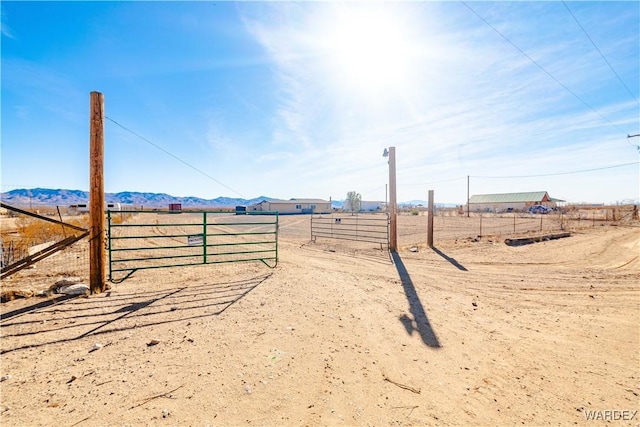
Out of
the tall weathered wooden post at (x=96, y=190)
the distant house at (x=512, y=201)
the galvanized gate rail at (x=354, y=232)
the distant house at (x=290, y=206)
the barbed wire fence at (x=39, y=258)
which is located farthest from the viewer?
the distant house at (x=290, y=206)

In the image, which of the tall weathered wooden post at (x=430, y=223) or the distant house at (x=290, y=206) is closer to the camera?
the tall weathered wooden post at (x=430, y=223)

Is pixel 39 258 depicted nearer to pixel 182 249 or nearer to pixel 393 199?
pixel 182 249

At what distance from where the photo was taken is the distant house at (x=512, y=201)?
246 ft

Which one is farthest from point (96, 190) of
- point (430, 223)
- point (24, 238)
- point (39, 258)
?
Answer: point (430, 223)

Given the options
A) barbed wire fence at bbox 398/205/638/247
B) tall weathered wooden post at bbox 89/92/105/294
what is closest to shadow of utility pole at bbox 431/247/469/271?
barbed wire fence at bbox 398/205/638/247

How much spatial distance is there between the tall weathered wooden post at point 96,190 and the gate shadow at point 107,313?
517mm

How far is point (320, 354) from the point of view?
384 cm

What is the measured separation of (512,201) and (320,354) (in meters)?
96.5

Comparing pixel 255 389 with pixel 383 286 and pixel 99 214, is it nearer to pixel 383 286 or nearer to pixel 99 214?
pixel 383 286

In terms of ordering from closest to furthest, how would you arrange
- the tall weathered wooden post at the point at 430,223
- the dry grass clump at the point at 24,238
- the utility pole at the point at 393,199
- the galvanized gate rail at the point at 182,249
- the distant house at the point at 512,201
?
the galvanized gate rail at the point at 182,249
the dry grass clump at the point at 24,238
the utility pole at the point at 393,199
the tall weathered wooden post at the point at 430,223
the distant house at the point at 512,201

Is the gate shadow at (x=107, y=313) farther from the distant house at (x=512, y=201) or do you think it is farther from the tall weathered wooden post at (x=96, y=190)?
the distant house at (x=512, y=201)

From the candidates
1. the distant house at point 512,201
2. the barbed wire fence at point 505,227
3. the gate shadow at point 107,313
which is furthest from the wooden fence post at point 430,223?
the distant house at point 512,201

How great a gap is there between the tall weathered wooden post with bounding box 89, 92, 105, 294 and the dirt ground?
52 cm

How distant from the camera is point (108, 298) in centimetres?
586
